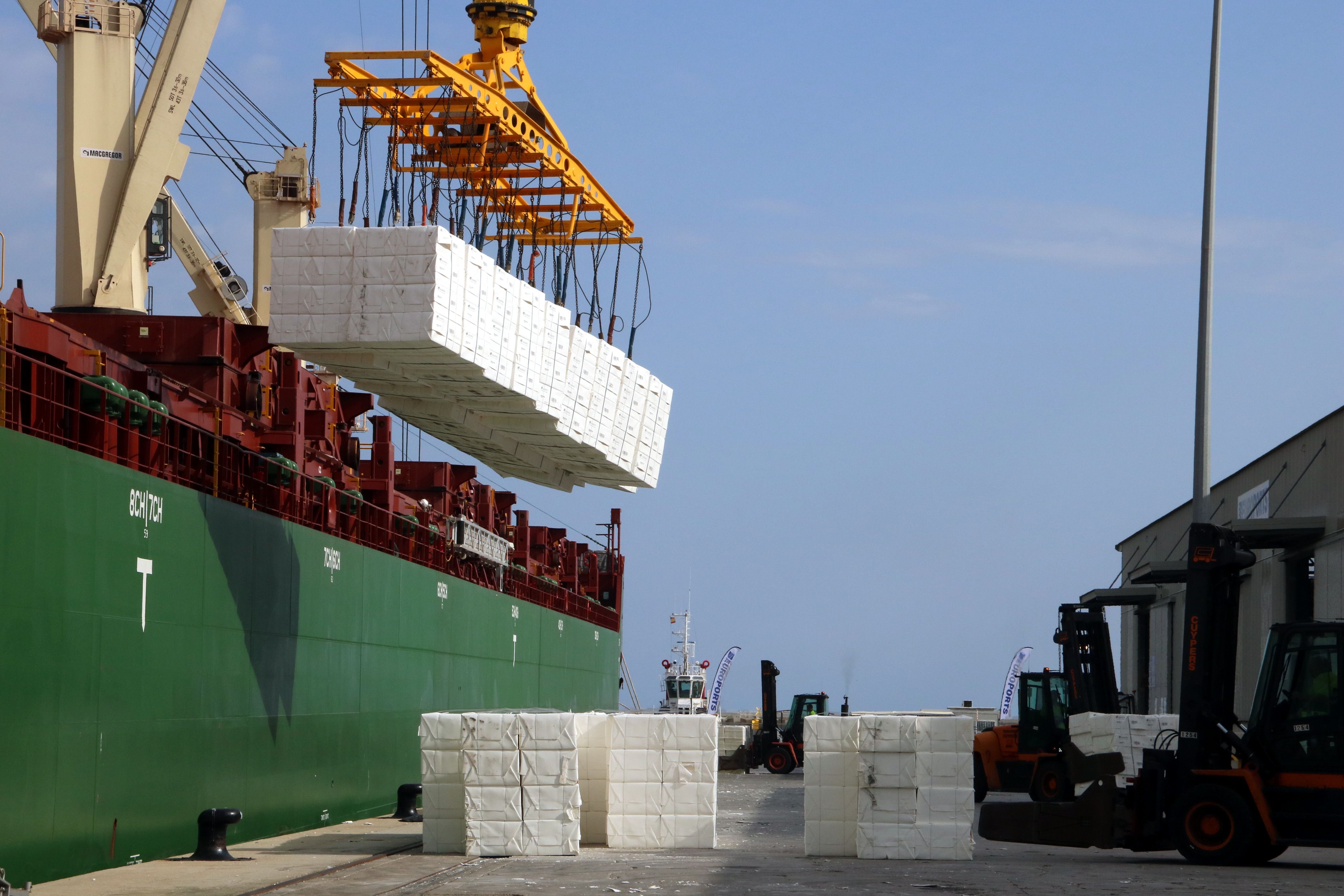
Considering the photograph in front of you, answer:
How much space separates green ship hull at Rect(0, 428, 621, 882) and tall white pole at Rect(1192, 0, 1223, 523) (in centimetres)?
1084

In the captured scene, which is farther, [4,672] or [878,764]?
[878,764]

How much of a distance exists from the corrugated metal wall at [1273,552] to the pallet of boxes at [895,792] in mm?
11937

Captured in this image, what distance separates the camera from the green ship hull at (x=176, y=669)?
12.9 meters

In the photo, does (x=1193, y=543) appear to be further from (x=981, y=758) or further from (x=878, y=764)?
(x=981, y=758)

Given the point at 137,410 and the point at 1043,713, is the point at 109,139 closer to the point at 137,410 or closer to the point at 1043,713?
the point at 137,410

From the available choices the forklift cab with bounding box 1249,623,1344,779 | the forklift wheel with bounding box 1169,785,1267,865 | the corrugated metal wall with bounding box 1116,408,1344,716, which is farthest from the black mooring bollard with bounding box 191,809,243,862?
the corrugated metal wall with bounding box 1116,408,1344,716

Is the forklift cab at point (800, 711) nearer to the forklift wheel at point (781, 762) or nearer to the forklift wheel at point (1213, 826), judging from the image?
the forklift wheel at point (781, 762)

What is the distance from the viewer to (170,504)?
16328 mm

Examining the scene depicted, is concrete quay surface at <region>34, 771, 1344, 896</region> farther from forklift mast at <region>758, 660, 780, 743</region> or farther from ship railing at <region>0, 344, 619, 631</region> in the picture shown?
forklift mast at <region>758, 660, 780, 743</region>

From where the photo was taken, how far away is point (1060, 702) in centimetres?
2633

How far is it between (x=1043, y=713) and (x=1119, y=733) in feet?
8.44

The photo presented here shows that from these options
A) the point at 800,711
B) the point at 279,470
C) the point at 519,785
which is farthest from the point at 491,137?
the point at 800,711

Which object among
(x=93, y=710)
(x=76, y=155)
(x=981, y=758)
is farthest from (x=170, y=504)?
(x=981, y=758)

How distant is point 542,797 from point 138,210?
15.4 metres
